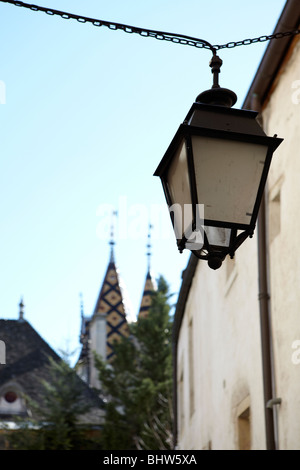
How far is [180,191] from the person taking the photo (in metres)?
3.94

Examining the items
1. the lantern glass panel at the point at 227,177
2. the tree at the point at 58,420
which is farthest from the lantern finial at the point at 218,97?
the tree at the point at 58,420

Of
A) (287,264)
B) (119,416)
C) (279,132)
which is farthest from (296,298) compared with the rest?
(119,416)

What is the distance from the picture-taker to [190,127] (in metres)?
3.88

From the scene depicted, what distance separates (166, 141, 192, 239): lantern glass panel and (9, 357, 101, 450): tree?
26133 millimetres

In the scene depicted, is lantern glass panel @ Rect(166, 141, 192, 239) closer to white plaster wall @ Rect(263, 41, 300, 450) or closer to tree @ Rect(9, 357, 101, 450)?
white plaster wall @ Rect(263, 41, 300, 450)

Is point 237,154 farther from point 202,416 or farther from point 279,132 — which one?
point 202,416

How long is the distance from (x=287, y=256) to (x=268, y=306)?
0.75 metres

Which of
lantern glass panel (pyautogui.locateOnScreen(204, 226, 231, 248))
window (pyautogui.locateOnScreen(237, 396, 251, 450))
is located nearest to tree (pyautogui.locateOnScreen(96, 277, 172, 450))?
window (pyautogui.locateOnScreen(237, 396, 251, 450))

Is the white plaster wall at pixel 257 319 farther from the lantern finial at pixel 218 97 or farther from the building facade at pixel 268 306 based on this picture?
the lantern finial at pixel 218 97

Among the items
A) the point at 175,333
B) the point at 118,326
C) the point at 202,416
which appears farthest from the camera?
the point at 118,326

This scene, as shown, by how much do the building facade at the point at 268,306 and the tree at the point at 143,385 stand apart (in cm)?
1823

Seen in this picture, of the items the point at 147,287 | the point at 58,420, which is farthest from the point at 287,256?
the point at 147,287

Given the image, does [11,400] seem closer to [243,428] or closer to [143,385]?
[143,385]

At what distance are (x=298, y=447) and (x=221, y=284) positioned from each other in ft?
15.1
